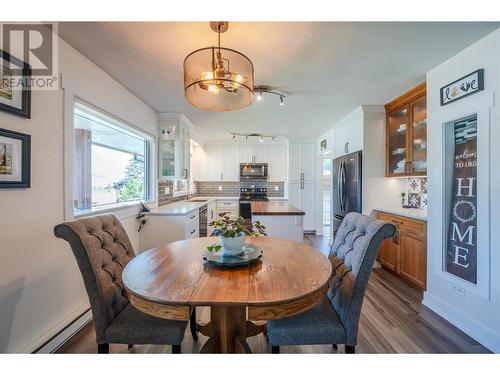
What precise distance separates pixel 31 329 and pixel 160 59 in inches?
89.2

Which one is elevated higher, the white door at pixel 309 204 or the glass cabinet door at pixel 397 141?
the glass cabinet door at pixel 397 141

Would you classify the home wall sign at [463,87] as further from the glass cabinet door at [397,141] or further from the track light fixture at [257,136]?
the track light fixture at [257,136]

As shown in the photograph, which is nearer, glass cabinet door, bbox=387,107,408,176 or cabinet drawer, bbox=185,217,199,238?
glass cabinet door, bbox=387,107,408,176

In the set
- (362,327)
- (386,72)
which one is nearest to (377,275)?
(362,327)

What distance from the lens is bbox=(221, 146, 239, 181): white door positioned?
600cm

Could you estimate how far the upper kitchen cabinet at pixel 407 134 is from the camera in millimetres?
2711

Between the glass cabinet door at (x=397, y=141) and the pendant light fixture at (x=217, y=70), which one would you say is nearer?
the pendant light fixture at (x=217, y=70)

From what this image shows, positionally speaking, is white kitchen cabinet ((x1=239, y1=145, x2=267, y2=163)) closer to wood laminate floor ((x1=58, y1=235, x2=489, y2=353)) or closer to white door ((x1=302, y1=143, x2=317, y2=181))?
white door ((x1=302, y1=143, x2=317, y2=181))

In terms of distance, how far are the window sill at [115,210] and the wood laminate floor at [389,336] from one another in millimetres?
960

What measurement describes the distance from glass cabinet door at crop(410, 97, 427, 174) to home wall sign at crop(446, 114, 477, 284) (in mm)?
696

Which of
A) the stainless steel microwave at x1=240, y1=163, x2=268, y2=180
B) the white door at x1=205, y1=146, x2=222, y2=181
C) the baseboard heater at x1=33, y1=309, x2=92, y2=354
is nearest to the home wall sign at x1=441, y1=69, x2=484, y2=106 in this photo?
the baseboard heater at x1=33, y1=309, x2=92, y2=354

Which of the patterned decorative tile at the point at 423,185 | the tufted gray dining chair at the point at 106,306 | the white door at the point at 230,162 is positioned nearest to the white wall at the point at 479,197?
the patterned decorative tile at the point at 423,185

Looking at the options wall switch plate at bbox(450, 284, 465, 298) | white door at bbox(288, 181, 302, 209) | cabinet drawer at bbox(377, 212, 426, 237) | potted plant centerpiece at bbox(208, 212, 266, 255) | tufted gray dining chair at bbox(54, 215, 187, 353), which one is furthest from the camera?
white door at bbox(288, 181, 302, 209)

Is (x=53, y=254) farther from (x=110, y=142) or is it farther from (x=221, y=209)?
(x=221, y=209)
